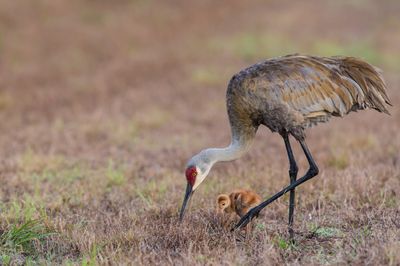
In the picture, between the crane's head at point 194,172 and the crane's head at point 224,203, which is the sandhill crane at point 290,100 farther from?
the crane's head at point 224,203

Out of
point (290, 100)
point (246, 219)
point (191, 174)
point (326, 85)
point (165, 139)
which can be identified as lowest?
point (246, 219)

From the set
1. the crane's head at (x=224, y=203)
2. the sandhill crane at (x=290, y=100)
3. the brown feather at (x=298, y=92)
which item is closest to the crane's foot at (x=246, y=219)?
the sandhill crane at (x=290, y=100)

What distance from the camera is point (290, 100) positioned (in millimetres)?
5590

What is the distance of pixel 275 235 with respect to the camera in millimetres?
5418

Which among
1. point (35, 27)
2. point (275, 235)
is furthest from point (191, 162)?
point (35, 27)

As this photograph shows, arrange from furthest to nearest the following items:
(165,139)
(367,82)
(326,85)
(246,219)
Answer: (165,139) → (367,82) → (326,85) → (246,219)

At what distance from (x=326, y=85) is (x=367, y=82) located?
0.43 metres

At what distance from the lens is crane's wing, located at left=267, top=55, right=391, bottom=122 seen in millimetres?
5637

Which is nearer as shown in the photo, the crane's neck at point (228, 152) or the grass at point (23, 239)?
the grass at point (23, 239)

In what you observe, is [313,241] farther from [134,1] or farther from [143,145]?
[134,1]

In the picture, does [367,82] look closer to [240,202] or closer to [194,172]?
[240,202]

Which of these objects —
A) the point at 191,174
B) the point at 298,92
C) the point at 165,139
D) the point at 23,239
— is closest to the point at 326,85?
the point at 298,92

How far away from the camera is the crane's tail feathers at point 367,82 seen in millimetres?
5867

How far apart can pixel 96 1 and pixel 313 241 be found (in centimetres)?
1640
